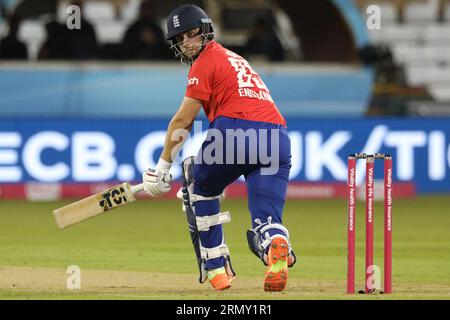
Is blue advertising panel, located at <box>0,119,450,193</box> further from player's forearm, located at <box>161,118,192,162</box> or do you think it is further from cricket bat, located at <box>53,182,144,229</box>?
player's forearm, located at <box>161,118,192,162</box>

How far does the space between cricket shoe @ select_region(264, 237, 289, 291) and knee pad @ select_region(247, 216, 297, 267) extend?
77 mm

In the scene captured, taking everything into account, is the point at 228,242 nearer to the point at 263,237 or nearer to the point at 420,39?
the point at 263,237

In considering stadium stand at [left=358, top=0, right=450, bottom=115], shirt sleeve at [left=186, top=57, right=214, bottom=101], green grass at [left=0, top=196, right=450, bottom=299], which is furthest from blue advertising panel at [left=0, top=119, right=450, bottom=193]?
shirt sleeve at [left=186, top=57, right=214, bottom=101]

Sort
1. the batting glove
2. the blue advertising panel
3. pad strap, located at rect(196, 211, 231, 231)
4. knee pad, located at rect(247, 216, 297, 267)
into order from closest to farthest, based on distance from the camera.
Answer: knee pad, located at rect(247, 216, 297, 267) < the batting glove < pad strap, located at rect(196, 211, 231, 231) < the blue advertising panel

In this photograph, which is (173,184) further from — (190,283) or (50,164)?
(190,283)

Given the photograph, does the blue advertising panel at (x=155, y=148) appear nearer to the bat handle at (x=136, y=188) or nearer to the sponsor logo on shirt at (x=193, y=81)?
the bat handle at (x=136, y=188)

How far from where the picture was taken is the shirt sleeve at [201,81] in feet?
30.3

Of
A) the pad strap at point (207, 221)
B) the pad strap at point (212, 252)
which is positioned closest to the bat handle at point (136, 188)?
the pad strap at point (207, 221)

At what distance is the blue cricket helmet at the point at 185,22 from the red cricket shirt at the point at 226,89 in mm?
181

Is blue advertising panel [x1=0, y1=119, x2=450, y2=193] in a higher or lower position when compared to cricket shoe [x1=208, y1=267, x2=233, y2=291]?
higher

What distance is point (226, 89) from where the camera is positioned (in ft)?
30.6

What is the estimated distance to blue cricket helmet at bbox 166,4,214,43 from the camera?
9.46m

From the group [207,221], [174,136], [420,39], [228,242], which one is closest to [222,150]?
[174,136]

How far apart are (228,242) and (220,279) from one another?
4.20 m
